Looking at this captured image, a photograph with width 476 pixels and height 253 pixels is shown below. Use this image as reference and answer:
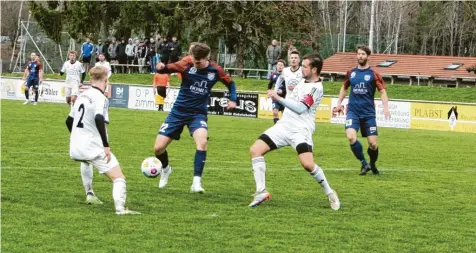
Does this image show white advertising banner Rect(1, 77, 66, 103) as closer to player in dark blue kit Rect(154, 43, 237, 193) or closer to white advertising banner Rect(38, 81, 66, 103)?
white advertising banner Rect(38, 81, 66, 103)

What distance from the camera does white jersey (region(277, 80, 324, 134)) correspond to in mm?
11227

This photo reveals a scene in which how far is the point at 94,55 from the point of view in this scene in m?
49.8

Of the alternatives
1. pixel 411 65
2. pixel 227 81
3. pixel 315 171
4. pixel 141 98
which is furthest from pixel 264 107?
pixel 315 171

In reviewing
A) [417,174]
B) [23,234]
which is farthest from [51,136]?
[23,234]

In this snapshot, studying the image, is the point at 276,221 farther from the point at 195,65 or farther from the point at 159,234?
the point at 195,65

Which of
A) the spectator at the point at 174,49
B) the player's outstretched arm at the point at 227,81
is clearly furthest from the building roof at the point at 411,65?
the player's outstretched arm at the point at 227,81

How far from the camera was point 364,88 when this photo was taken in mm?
16172

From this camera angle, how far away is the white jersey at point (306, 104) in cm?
1123

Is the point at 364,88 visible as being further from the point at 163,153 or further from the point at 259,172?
the point at 259,172

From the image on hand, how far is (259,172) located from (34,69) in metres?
28.1

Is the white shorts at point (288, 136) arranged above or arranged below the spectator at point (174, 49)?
below

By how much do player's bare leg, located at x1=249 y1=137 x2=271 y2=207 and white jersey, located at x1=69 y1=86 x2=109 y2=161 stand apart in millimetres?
2089

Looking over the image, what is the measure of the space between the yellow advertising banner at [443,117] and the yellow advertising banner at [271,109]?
3513mm

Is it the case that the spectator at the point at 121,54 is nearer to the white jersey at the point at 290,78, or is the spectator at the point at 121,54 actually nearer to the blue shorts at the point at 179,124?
the white jersey at the point at 290,78
